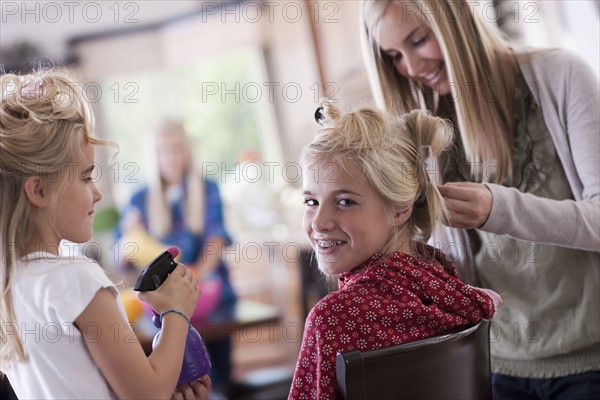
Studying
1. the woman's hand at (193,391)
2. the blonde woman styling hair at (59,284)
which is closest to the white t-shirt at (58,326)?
the blonde woman styling hair at (59,284)

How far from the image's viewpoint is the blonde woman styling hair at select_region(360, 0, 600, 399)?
1.38m

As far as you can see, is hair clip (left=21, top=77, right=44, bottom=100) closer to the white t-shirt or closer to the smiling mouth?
the white t-shirt

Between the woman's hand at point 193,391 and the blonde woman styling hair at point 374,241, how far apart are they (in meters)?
0.15

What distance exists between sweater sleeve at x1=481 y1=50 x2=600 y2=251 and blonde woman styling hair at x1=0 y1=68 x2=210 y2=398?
1.83 ft

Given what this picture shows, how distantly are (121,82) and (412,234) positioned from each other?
16.5 feet

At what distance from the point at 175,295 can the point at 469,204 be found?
509 millimetres

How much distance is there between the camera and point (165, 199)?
12.3ft

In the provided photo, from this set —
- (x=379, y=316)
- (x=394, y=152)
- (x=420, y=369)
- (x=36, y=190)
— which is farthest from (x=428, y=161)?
(x=36, y=190)

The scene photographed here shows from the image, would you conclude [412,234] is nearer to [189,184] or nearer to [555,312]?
[555,312]

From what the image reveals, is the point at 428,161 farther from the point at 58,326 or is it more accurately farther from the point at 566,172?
the point at 58,326

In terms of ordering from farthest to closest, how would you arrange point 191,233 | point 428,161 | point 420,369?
1. point 191,233
2. point 428,161
3. point 420,369

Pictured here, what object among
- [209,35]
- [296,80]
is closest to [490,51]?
[296,80]

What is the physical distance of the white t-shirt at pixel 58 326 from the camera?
112cm

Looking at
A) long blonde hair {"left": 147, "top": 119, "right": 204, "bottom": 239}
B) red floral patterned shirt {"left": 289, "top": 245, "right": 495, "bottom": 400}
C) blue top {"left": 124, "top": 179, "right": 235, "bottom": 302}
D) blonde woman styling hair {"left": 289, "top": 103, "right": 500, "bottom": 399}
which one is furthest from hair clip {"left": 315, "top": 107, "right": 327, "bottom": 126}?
long blonde hair {"left": 147, "top": 119, "right": 204, "bottom": 239}
